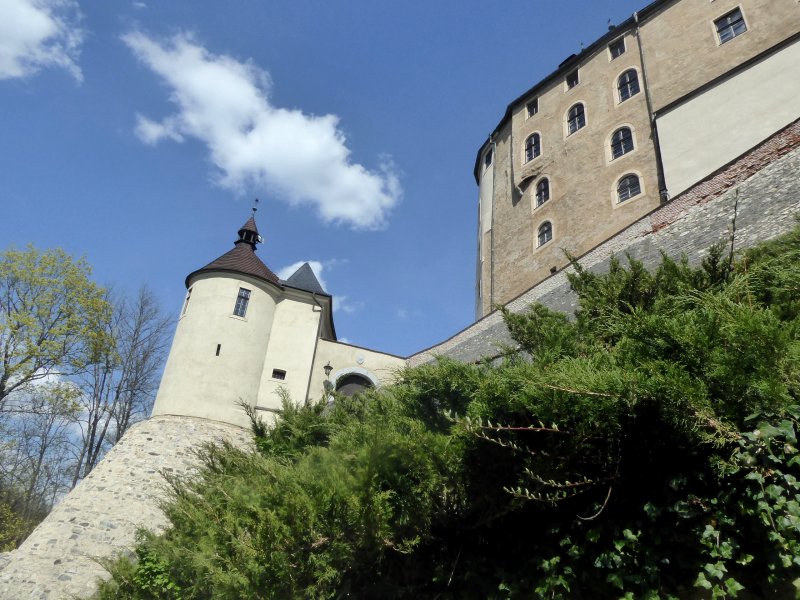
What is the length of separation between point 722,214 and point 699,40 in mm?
12069

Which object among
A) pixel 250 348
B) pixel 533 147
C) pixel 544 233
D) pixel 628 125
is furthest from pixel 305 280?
pixel 628 125

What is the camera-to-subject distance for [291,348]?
62.3ft

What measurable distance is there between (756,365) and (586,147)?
19318 mm

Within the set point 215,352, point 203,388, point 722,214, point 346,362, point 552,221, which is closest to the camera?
point 722,214

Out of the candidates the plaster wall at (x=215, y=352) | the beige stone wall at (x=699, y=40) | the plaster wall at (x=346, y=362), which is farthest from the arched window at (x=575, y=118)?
the plaster wall at (x=215, y=352)

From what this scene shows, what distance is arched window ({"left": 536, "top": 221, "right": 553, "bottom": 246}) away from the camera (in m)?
20.9

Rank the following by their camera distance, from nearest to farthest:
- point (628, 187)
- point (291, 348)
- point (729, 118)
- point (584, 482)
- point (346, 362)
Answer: point (584, 482) < point (729, 118) < point (628, 187) < point (291, 348) < point (346, 362)

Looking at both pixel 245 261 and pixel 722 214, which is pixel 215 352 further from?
pixel 722 214

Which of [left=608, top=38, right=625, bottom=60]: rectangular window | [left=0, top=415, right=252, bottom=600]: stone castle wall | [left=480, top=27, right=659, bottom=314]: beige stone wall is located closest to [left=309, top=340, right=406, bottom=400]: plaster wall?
[left=0, top=415, right=252, bottom=600]: stone castle wall

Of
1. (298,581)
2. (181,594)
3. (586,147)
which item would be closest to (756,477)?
(298,581)

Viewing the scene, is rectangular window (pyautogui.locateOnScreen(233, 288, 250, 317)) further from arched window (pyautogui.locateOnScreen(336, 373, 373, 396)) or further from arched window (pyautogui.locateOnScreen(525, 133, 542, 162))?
arched window (pyautogui.locateOnScreen(525, 133, 542, 162))

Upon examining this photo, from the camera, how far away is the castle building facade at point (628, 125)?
15.1 m

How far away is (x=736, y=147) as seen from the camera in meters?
14.6

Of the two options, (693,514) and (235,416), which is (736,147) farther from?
(235,416)
